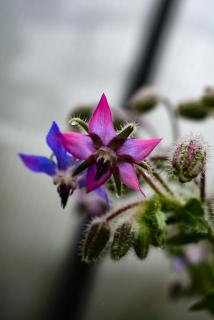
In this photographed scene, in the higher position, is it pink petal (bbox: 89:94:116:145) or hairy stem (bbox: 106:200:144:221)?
pink petal (bbox: 89:94:116:145)

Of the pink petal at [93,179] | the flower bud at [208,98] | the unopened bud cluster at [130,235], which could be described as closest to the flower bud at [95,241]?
the unopened bud cluster at [130,235]

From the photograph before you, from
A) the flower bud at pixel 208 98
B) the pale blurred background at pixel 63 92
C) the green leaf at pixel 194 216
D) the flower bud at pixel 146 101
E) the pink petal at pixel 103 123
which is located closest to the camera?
the pink petal at pixel 103 123

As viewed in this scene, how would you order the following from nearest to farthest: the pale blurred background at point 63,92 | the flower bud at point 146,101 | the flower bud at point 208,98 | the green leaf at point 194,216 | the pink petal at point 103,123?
the pink petal at point 103,123 < the green leaf at point 194,216 < the flower bud at point 208,98 < the flower bud at point 146,101 < the pale blurred background at point 63,92

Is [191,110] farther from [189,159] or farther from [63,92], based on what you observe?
[63,92]

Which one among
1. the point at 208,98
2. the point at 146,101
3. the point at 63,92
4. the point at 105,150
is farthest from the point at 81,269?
the point at 105,150

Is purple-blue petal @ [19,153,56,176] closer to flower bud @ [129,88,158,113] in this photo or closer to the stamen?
the stamen

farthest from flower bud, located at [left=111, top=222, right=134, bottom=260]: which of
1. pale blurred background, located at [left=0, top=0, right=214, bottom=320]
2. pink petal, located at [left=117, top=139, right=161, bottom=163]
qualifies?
pale blurred background, located at [left=0, top=0, right=214, bottom=320]

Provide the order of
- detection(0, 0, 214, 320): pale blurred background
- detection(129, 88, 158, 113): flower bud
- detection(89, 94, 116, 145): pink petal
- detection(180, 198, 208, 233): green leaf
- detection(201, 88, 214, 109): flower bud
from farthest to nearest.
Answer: detection(0, 0, 214, 320): pale blurred background, detection(129, 88, 158, 113): flower bud, detection(201, 88, 214, 109): flower bud, detection(180, 198, 208, 233): green leaf, detection(89, 94, 116, 145): pink petal

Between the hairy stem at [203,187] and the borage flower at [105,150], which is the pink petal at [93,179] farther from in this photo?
the hairy stem at [203,187]

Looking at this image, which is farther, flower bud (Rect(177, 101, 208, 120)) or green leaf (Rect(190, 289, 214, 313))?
flower bud (Rect(177, 101, 208, 120))
